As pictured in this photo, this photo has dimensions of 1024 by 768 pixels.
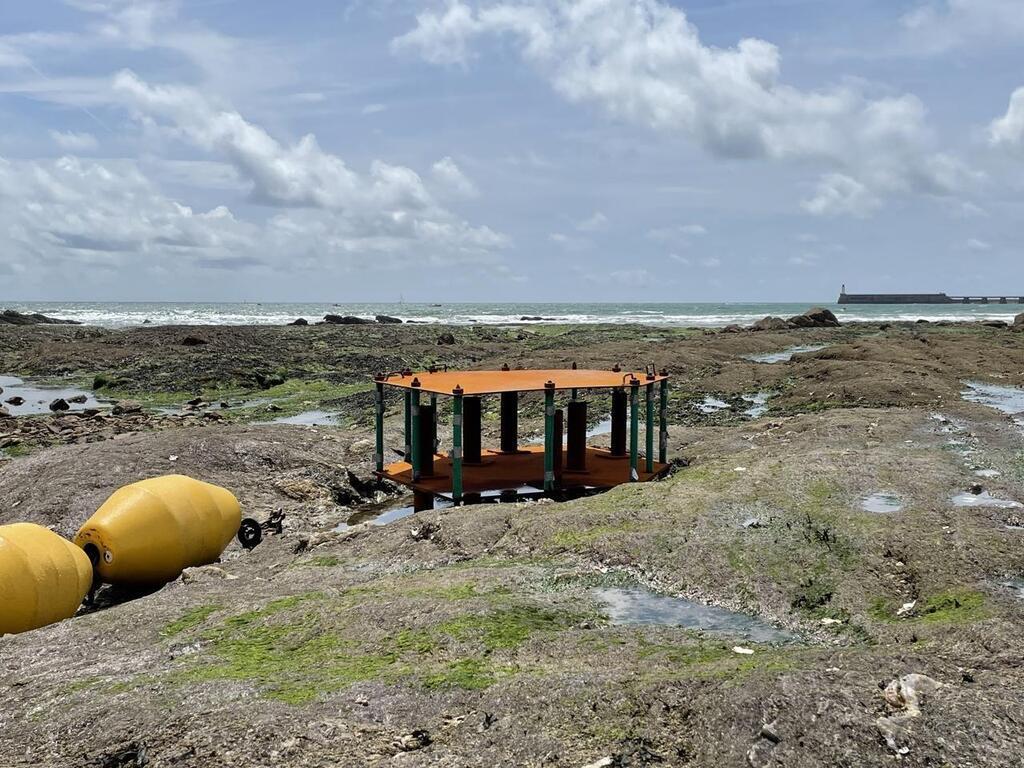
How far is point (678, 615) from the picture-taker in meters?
8.73

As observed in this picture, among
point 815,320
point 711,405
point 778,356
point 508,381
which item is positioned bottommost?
point 711,405

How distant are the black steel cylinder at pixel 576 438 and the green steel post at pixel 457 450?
2759 millimetres

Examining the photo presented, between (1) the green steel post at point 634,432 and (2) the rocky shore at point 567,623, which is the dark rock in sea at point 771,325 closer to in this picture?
(2) the rocky shore at point 567,623

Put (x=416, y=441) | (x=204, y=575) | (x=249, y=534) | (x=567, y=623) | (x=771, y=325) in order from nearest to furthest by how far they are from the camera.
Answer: (x=567, y=623), (x=204, y=575), (x=249, y=534), (x=416, y=441), (x=771, y=325)

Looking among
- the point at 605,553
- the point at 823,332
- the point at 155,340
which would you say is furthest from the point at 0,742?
the point at 823,332

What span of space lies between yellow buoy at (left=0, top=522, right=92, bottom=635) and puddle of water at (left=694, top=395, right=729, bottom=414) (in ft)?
66.7

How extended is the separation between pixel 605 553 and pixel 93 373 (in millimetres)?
40766

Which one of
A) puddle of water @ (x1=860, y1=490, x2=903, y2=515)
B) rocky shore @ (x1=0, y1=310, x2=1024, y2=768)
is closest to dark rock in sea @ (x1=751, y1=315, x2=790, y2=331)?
rocky shore @ (x1=0, y1=310, x2=1024, y2=768)

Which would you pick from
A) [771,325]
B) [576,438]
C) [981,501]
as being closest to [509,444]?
[576,438]

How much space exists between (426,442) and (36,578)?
7.22m

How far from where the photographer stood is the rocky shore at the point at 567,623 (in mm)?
5746

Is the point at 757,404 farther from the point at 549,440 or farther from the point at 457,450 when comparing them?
the point at 457,450

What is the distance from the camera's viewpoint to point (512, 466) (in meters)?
16.6

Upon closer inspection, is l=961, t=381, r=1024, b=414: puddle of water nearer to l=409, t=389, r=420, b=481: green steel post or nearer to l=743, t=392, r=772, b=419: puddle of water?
l=743, t=392, r=772, b=419: puddle of water
